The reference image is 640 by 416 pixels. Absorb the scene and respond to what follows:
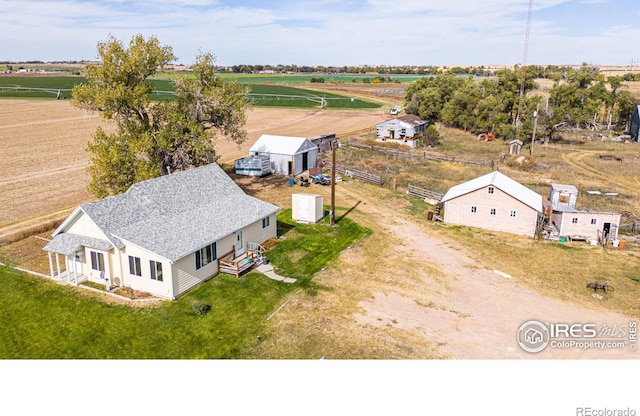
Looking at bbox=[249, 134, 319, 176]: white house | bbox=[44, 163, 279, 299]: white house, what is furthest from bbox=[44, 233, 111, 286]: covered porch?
bbox=[249, 134, 319, 176]: white house

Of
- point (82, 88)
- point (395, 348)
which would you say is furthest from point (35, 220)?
point (395, 348)

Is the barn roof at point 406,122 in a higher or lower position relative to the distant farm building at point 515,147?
higher

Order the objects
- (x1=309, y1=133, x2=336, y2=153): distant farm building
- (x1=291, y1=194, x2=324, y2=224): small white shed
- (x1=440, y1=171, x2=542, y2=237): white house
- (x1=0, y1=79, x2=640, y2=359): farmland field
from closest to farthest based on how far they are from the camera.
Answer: (x1=0, y1=79, x2=640, y2=359): farmland field
(x1=440, y1=171, x2=542, y2=237): white house
(x1=291, y1=194, x2=324, y2=224): small white shed
(x1=309, y1=133, x2=336, y2=153): distant farm building

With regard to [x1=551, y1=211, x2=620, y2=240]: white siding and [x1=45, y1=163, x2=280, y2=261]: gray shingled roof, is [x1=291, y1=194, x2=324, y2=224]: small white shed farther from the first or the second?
[x1=551, y1=211, x2=620, y2=240]: white siding

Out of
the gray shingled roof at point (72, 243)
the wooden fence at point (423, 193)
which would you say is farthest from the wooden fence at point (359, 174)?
the gray shingled roof at point (72, 243)

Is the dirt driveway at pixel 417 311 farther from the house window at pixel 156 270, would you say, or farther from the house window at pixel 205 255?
the house window at pixel 156 270
